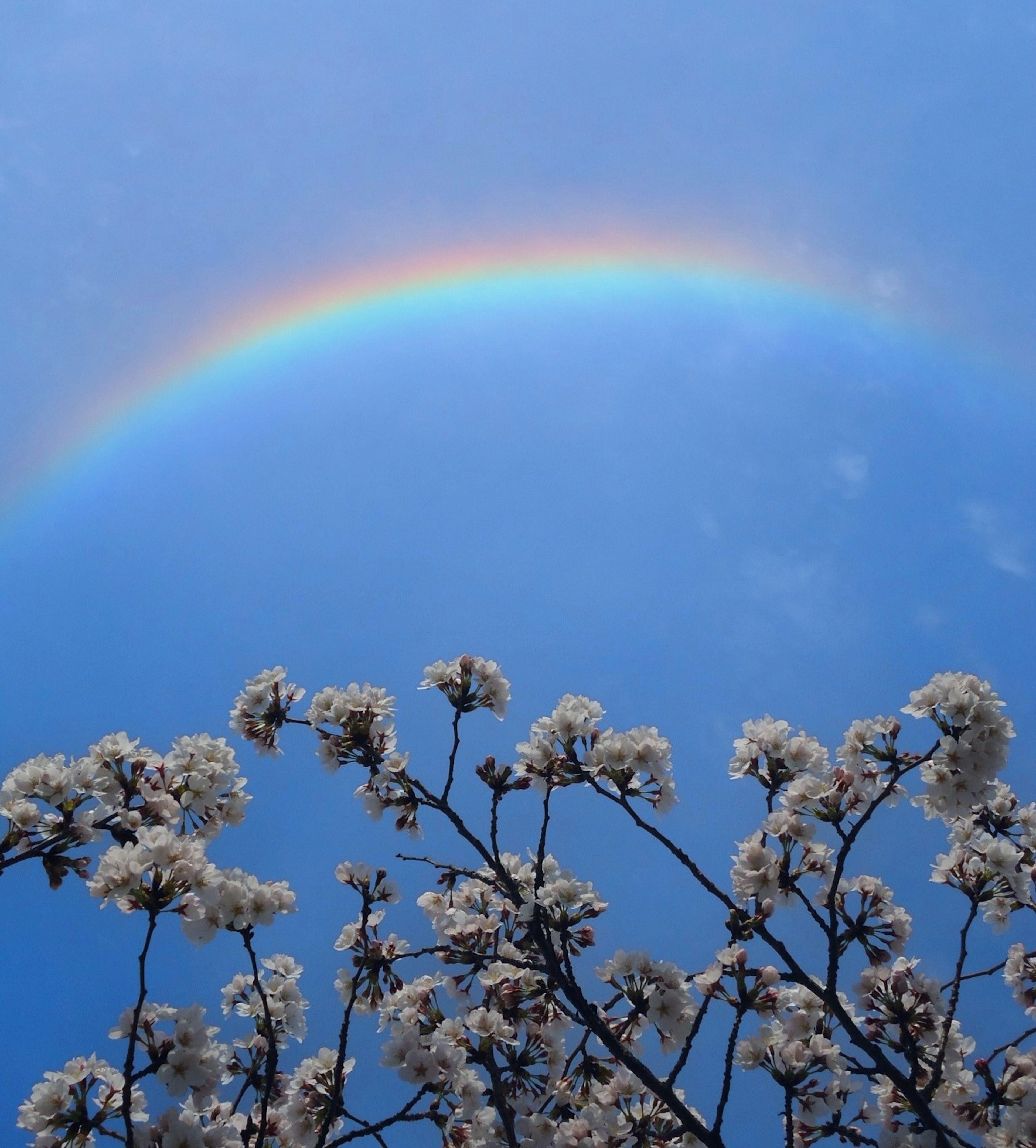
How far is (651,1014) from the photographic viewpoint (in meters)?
5.03

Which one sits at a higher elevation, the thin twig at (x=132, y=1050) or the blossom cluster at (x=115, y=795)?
the blossom cluster at (x=115, y=795)

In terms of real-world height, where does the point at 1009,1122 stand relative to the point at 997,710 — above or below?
below

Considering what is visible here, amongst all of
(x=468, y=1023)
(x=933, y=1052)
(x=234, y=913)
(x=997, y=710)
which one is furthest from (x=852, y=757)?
(x=234, y=913)

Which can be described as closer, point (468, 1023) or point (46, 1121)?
point (46, 1121)

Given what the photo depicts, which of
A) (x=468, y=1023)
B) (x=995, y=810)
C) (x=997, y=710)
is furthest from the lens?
(x=995, y=810)

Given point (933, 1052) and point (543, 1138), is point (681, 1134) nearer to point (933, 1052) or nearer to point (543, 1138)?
point (543, 1138)

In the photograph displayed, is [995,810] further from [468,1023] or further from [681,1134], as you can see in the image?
[468,1023]

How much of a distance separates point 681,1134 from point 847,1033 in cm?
148

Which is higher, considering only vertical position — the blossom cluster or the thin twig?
the blossom cluster

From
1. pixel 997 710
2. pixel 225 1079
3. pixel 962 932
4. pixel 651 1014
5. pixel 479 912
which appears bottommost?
pixel 225 1079

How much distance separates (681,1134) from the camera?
5211mm

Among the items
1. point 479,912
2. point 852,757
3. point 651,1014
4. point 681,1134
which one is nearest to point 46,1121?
point 479,912

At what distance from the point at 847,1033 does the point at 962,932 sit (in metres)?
1.16

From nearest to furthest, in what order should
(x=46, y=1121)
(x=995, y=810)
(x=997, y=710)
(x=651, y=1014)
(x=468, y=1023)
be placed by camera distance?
(x=46, y=1121), (x=997, y=710), (x=651, y=1014), (x=468, y=1023), (x=995, y=810)
